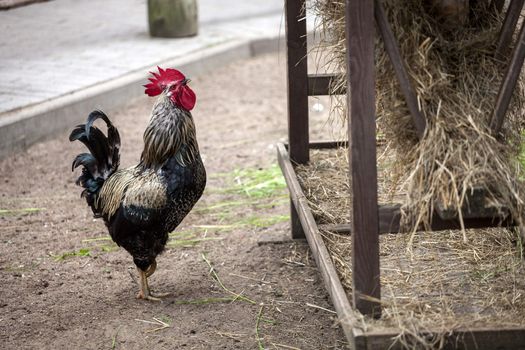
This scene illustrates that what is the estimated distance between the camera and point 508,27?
299cm

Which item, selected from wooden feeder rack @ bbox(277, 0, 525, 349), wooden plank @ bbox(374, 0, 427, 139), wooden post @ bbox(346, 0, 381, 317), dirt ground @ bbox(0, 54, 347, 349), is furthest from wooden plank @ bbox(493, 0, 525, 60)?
dirt ground @ bbox(0, 54, 347, 349)

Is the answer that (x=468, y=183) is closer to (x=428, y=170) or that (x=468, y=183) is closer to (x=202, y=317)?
(x=428, y=170)

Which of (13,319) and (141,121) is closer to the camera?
(13,319)

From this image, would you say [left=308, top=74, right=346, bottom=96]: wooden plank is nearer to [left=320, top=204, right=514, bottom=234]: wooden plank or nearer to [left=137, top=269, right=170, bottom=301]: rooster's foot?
[left=137, top=269, right=170, bottom=301]: rooster's foot

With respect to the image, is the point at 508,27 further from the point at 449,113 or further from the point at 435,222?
the point at 435,222

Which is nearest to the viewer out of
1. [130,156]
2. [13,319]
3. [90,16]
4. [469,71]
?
[469,71]

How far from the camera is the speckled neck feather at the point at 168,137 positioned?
404 centimetres

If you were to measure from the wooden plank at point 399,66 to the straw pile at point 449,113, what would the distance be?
0.10 ft

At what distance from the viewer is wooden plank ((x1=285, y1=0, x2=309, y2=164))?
4379mm

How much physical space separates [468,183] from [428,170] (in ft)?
0.50

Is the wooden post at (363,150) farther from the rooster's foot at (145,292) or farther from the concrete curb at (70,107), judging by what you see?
the concrete curb at (70,107)

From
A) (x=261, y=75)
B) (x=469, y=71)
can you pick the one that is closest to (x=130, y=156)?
(x=261, y=75)

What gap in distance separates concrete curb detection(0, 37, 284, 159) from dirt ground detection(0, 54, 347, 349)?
13 centimetres

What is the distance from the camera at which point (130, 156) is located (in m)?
6.47
